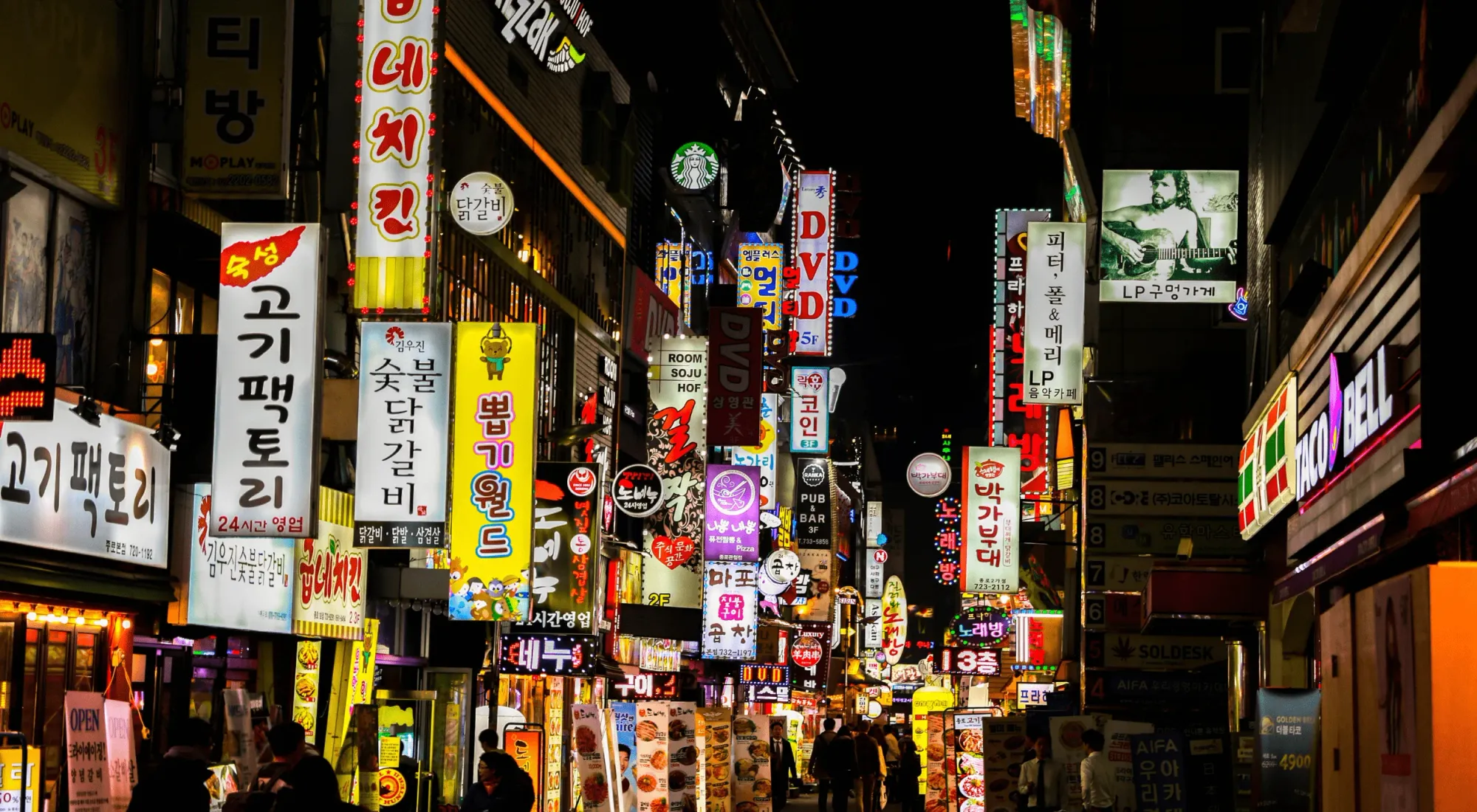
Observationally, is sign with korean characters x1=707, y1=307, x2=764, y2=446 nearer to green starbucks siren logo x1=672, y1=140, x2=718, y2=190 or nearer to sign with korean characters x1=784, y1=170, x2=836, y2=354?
green starbucks siren logo x1=672, y1=140, x2=718, y2=190

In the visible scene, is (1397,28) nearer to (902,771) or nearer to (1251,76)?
(1251,76)

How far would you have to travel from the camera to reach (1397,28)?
12344mm

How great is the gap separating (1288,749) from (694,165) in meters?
33.4

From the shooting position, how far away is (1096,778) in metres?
19.2

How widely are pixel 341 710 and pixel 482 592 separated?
9.35 ft

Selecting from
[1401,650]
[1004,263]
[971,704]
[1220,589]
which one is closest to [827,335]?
[1004,263]

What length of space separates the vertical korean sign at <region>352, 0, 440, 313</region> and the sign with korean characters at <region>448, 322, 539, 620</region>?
2130 millimetres

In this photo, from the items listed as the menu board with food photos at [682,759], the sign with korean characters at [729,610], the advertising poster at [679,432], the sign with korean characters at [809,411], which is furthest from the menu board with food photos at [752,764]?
the sign with korean characters at [809,411]

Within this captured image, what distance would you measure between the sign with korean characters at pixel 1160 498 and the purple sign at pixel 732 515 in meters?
13.7

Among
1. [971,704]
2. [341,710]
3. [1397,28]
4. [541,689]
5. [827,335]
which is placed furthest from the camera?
[971,704]

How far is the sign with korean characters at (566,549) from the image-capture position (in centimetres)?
2586

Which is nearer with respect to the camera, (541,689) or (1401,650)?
(1401,650)

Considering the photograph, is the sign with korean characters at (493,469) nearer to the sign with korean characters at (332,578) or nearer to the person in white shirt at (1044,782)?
the sign with korean characters at (332,578)

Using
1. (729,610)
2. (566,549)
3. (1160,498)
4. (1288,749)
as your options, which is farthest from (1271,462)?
(729,610)
